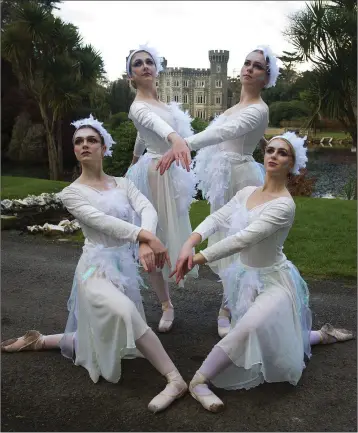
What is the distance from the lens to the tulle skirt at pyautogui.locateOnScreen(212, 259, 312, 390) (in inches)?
110

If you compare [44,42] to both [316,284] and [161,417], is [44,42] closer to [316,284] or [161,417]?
[316,284]

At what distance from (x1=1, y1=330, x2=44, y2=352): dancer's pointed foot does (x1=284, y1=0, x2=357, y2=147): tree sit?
30.4ft

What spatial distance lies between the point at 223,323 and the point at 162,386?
36.6 inches

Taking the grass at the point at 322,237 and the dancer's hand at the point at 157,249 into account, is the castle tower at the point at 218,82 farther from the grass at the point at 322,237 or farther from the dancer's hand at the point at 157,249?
the dancer's hand at the point at 157,249

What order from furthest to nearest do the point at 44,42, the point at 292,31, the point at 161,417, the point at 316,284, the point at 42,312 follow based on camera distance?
the point at 44,42, the point at 292,31, the point at 316,284, the point at 42,312, the point at 161,417

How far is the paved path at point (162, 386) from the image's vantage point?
2.64m

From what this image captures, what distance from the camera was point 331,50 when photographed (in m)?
10.6

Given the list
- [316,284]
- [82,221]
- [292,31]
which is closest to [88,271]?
[82,221]

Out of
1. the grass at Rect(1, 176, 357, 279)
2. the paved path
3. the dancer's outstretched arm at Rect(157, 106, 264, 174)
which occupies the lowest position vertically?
the paved path

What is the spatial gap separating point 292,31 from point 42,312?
8.83 meters

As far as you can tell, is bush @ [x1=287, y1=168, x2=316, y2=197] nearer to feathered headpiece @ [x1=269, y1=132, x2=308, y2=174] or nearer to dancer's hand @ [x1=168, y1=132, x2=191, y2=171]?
feathered headpiece @ [x1=269, y1=132, x2=308, y2=174]

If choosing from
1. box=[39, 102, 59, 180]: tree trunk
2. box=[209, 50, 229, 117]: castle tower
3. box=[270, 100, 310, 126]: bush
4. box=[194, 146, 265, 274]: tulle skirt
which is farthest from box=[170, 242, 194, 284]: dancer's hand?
box=[39, 102, 59, 180]: tree trunk

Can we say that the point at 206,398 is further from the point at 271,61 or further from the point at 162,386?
the point at 271,61

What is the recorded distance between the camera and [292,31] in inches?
413
